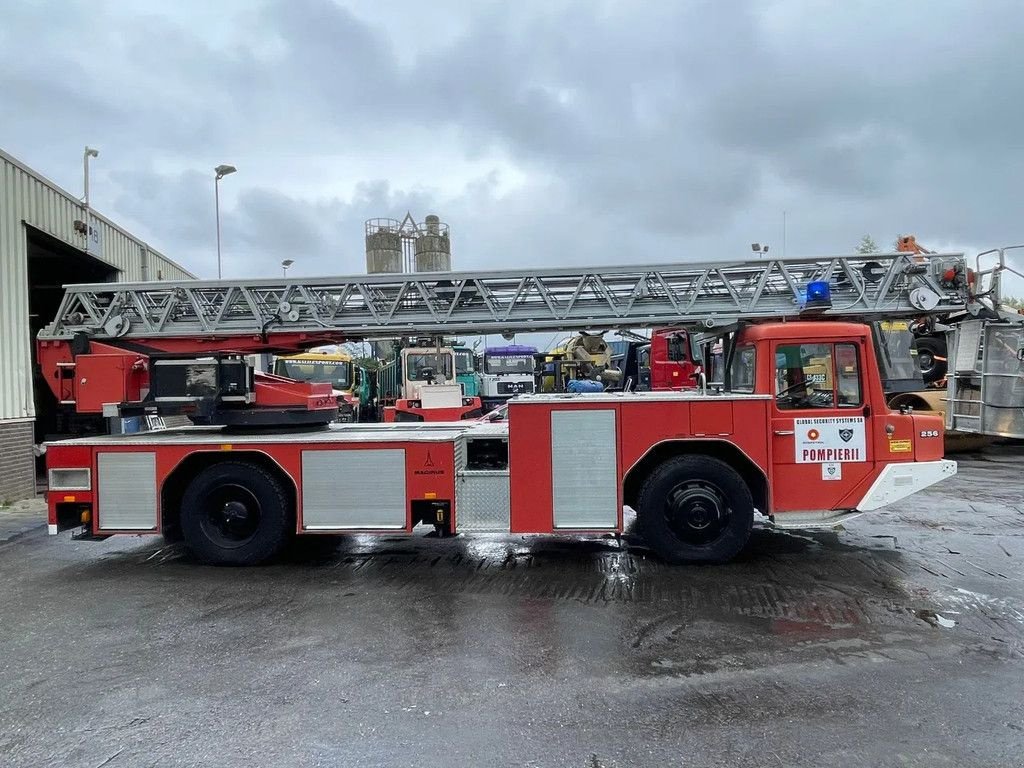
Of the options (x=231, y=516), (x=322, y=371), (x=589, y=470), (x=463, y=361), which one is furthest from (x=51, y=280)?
(x=589, y=470)

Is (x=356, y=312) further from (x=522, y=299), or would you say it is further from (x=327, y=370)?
(x=327, y=370)

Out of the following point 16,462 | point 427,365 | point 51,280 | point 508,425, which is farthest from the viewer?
point 427,365

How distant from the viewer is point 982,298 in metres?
6.87

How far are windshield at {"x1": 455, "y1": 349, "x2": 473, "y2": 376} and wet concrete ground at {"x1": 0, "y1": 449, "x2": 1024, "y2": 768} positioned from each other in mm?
15965

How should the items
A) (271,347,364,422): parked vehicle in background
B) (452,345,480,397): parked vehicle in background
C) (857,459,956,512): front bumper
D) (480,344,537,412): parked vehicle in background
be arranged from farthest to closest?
(480,344,537,412): parked vehicle in background < (452,345,480,397): parked vehicle in background < (271,347,364,422): parked vehicle in background < (857,459,956,512): front bumper

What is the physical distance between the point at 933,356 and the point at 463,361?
14.1 metres

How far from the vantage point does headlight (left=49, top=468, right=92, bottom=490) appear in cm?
686

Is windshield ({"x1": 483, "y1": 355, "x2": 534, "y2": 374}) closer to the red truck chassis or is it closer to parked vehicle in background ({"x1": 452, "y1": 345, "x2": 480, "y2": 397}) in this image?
parked vehicle in background ({"x1": 452, "y1": 345, "x2": 480, "y2": 397})

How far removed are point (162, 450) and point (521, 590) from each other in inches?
158

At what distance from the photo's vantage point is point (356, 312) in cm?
734

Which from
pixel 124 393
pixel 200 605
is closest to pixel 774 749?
pixel 200 605

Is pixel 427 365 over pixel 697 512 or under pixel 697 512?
over

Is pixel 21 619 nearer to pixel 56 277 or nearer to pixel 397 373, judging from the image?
pixel 56 277

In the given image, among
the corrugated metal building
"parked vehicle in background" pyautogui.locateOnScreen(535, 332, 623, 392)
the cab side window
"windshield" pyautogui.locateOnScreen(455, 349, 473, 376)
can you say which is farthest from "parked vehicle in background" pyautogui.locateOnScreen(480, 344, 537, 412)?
the cab side window
